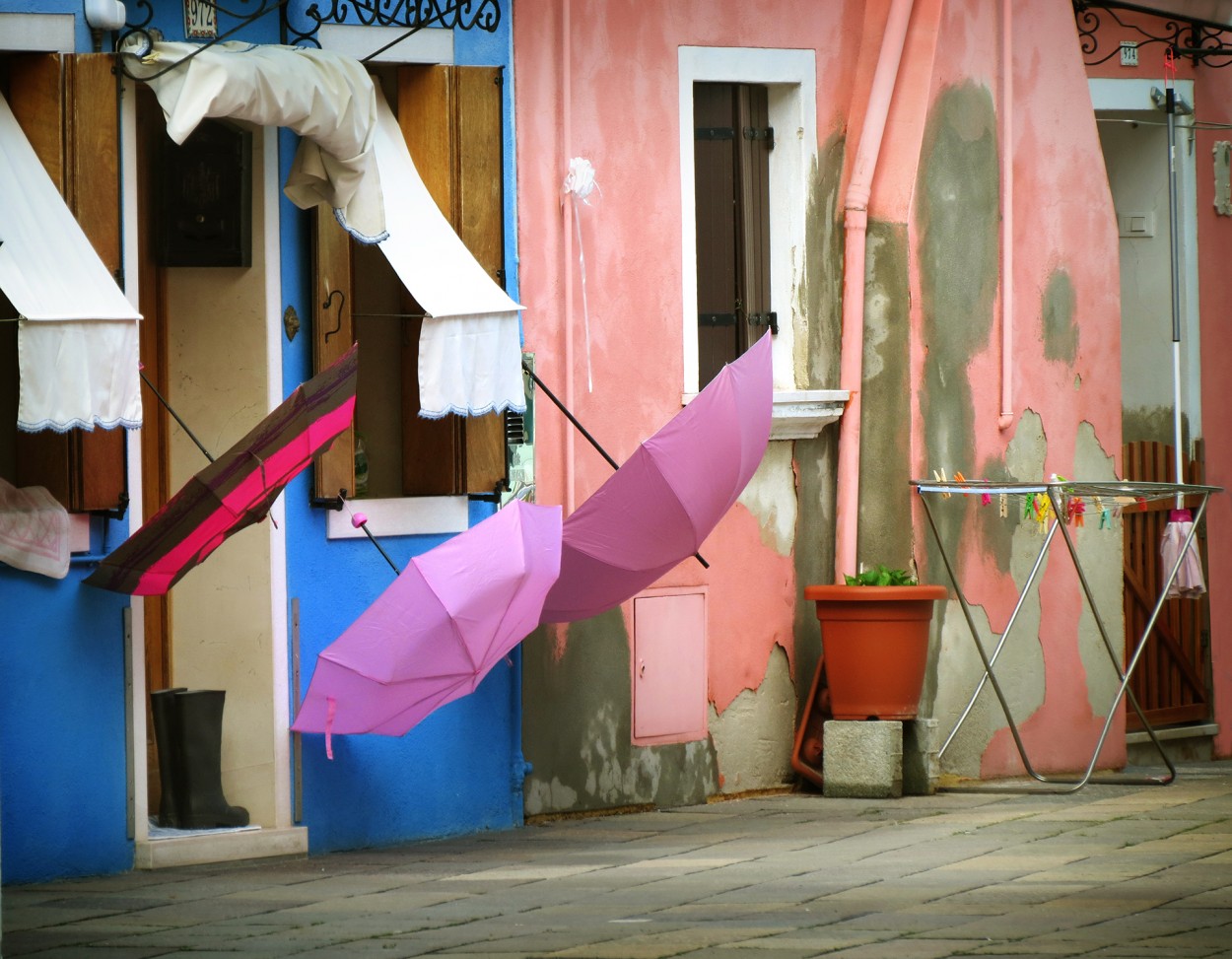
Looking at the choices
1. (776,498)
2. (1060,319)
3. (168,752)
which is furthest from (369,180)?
(1060,319)

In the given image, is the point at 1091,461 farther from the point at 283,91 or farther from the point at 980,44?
the point at 283,91

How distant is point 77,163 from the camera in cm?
935

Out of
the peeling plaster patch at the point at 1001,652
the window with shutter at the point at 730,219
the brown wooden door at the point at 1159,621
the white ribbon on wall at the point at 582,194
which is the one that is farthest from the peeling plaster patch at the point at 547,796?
the brown wooden door at the point at 1159,621

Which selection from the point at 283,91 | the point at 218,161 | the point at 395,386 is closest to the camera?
the point at 283,91

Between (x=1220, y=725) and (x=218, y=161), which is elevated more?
(x=218, y=161)

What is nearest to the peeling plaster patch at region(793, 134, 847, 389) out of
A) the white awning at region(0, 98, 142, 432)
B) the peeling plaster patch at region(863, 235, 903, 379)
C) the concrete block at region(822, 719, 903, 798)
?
the peeling plaster patch at region(863, 235, 903, 379)

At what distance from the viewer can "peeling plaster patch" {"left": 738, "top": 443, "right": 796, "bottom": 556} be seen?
1205 centimetres

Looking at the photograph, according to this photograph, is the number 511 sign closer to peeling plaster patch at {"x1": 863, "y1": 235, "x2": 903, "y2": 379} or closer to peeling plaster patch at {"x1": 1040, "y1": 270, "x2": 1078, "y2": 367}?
peeling plaster patch at {"x1": 863, "y1": 235, "x2": 903, "y2": 379}

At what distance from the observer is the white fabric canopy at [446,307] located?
32.2ft

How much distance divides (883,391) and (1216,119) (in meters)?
4.01

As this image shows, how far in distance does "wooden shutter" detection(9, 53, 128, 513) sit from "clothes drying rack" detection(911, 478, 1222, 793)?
14.7 ft

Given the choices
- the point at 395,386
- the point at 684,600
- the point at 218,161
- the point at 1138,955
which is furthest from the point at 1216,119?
the point at 1138,955

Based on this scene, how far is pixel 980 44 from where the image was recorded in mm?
12836

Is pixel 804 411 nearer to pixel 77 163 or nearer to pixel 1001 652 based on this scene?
pixel 1001 652
